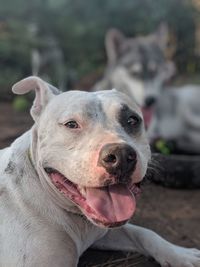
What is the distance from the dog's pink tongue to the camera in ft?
7.61

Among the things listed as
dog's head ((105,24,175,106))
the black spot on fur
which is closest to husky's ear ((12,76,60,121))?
the black spot on fur

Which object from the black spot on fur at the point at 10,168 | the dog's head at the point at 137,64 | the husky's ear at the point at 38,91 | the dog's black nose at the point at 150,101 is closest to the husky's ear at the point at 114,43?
the dog's head at the point at 137,64

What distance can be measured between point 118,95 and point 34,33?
28.9ft

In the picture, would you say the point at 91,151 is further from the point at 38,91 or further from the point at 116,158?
the point at 38,91

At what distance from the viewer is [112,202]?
2.33m

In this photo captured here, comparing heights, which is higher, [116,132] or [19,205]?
[116,132]

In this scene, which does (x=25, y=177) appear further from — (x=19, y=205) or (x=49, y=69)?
(x=49, y=69)

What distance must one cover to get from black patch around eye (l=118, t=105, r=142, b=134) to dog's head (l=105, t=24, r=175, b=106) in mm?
3950

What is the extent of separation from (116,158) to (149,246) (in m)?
0.88

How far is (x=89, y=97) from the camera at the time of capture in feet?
8.57

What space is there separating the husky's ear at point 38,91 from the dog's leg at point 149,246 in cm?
79

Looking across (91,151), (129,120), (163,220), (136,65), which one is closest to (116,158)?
(91,151)

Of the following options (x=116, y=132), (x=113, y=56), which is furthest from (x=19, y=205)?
(x=113, y=56)

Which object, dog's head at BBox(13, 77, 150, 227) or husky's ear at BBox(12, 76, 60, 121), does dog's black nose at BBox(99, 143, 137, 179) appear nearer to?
dog's head at BBox(13, 77, 150, 227)
